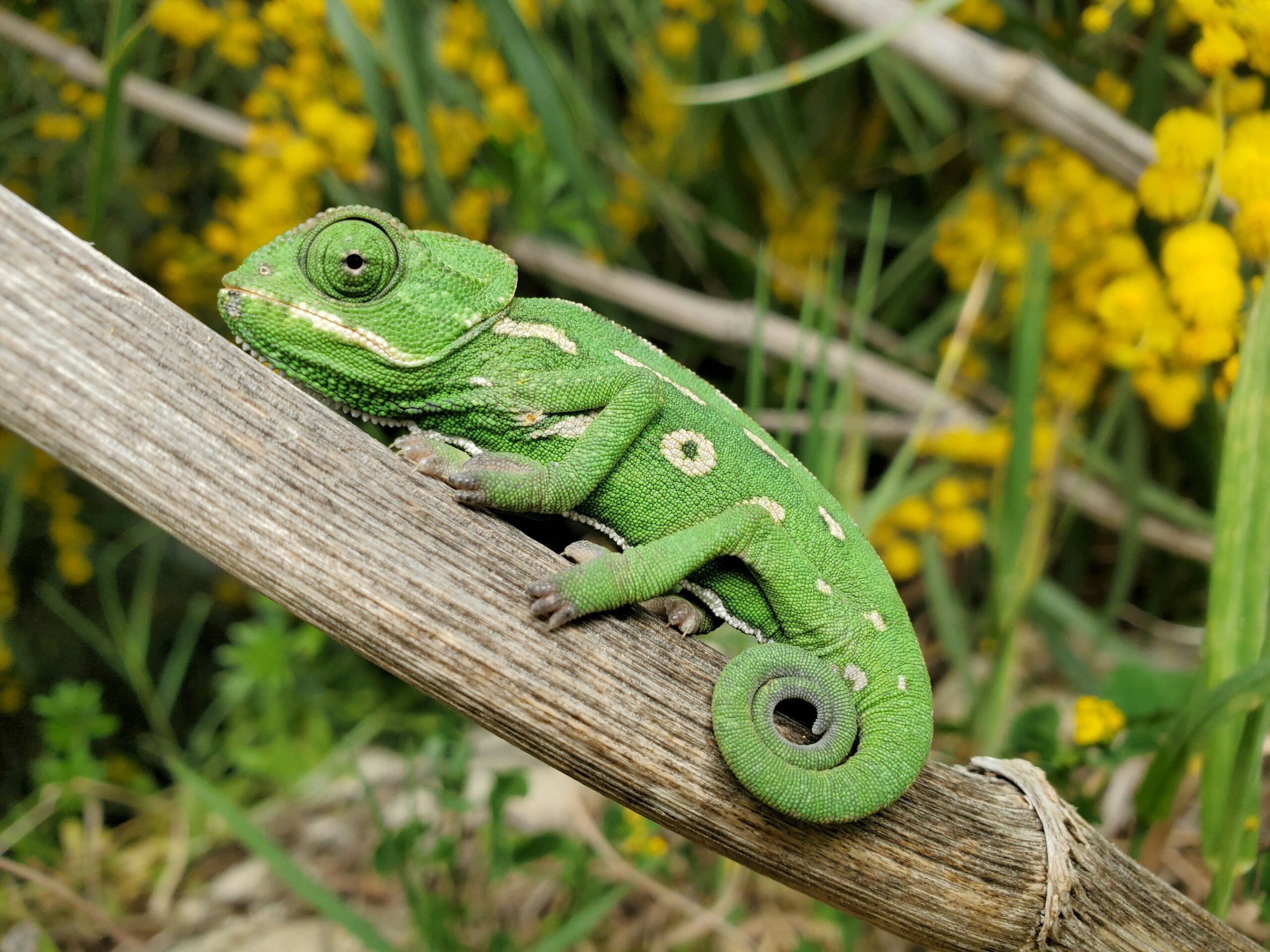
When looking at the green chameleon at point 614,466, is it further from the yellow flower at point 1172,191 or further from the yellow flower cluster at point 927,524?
the yellow flower cluster at point 927,524

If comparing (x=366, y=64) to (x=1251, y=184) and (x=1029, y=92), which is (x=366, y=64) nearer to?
(x=1029, y=92)

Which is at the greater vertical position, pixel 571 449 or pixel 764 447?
pixel 764 447

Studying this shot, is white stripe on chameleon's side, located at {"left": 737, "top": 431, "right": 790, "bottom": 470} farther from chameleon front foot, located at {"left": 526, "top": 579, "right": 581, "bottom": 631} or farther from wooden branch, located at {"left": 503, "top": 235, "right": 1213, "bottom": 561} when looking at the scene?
wooden branch, located at {"left": 503, "top": 235, "right": 1213, "bottom": 561}

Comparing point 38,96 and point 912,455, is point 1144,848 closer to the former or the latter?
point 912,455

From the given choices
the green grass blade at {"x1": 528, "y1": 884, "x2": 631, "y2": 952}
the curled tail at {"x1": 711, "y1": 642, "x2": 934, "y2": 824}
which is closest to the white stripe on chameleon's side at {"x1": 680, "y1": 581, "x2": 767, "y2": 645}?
the curled tail at {"x1": 711, "y1": 642, "x2": 934, "y2": 824}

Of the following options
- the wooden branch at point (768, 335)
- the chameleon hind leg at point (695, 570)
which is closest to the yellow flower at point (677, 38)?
the wooden branch at point (768, 335)

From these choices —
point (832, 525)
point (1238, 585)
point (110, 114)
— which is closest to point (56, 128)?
point (110, 114)
